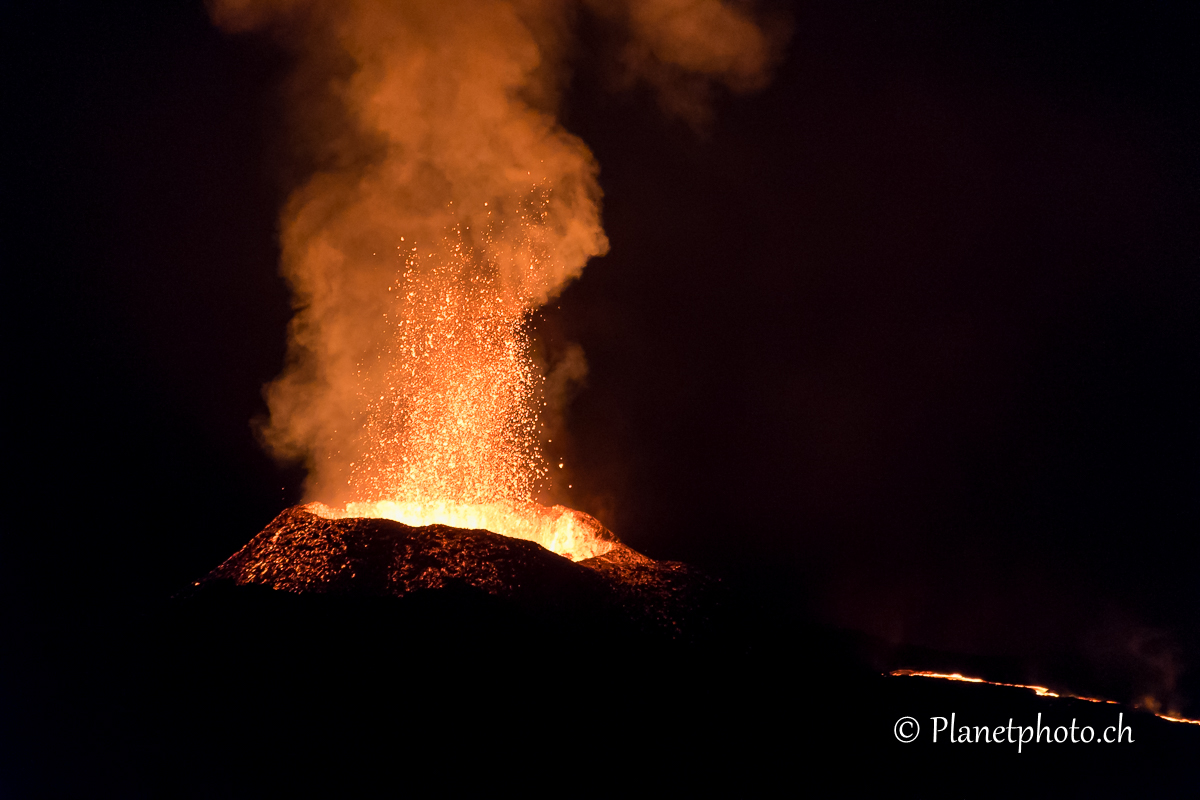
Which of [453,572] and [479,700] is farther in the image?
[453,572]

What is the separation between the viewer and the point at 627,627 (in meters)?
12.2

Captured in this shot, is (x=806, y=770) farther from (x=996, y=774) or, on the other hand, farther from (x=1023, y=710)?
(x=1023, y=710)

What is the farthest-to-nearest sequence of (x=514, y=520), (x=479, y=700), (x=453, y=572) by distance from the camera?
1. (x=514, y=520)
2. (x=453, y=572)
3. (x=479, y=700)

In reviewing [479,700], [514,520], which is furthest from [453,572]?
[514,520]

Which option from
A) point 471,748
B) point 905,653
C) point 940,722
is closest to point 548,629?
point 471,748

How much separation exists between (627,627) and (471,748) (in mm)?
3235

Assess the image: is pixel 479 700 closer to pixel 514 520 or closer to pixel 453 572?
pixel 453 572

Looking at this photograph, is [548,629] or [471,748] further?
[548,629]

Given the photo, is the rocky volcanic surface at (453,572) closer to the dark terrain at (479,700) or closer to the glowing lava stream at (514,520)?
the dark terrain at (479,700)

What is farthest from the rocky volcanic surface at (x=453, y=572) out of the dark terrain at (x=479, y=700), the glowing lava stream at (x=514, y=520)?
the glowing lava stream at (x=514, y=520)

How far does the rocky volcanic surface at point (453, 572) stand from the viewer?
12352 millimetres

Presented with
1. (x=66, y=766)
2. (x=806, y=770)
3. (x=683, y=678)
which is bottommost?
(x=66, y=766)

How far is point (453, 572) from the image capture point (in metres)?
12.5

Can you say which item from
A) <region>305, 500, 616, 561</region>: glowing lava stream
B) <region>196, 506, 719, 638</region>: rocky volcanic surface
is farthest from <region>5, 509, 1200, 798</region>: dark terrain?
<region>305, 500, 616, 561</region>: glowing lava stream
